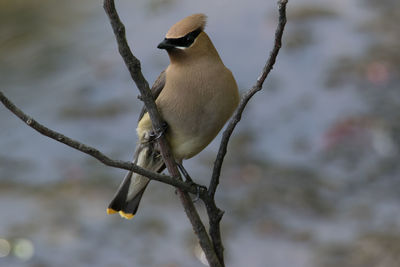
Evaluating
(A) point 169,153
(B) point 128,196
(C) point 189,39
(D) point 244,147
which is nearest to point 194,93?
(C) point 189,39

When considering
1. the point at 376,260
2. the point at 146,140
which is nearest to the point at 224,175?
the point at 376,260

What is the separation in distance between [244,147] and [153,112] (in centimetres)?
418

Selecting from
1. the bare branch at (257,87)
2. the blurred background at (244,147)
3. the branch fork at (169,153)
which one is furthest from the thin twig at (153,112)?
the blurred background at (244,147)

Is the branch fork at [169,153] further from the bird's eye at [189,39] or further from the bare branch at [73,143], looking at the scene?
the bird's eye at [189,39]

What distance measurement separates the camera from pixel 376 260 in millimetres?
5301

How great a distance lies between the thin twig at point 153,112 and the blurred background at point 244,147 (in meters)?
2.84

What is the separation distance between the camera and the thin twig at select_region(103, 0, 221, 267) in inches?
95.3

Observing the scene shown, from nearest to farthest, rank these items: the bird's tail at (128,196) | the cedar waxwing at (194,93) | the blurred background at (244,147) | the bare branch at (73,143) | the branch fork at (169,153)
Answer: the bare branch at (73,143) < the branch fork at (169,153) < the cedar waxwing at (194,93) < the bird's tail at (128,196) < the blurred background at (244,147)

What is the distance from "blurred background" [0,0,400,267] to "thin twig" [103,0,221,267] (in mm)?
2843

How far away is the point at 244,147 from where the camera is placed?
22.6 feet

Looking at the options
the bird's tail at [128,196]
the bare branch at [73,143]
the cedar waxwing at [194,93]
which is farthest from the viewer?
the bird's tail at [128,196]

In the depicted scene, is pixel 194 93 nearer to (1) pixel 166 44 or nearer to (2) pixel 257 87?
(1) pixel 166 44

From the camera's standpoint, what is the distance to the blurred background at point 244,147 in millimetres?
5785

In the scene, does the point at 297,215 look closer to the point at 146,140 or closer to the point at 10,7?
the point at 146,140
